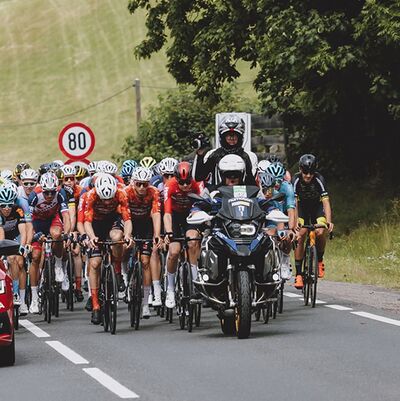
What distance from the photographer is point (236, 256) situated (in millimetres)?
13750

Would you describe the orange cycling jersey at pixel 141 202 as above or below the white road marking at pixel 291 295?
above

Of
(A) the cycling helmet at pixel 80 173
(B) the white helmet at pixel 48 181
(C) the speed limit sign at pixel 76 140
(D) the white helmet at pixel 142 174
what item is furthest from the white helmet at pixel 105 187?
(C) the speed limit sign at pixel 76 140

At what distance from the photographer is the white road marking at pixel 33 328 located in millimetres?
15355

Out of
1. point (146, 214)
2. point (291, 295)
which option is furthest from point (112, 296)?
point (291, 295)

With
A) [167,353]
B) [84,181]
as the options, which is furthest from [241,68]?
[167,353]

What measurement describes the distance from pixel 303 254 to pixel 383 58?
1069 centimetres

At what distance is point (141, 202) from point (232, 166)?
2.25 metres

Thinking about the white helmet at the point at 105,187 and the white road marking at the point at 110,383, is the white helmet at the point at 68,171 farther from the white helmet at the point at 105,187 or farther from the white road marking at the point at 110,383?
the white road marking at the point at 110,383

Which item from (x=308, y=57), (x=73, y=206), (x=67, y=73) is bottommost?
(x=73, y=206)

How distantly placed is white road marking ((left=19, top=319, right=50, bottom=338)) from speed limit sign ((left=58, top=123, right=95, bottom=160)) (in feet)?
29.7

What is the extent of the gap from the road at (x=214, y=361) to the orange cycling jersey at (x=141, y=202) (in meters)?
1.30

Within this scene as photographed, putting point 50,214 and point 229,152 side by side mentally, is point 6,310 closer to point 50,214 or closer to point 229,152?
point 229,152

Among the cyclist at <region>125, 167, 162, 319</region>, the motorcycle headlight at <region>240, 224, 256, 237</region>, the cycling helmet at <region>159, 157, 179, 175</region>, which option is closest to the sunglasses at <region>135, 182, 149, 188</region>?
the cyclist at <region>125, 167, 162, 319</region>

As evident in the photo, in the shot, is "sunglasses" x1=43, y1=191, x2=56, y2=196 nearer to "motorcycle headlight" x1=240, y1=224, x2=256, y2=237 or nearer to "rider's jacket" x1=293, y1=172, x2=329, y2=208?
"rider's jacket" x1=293, y1=172, x2=329, y2=208
